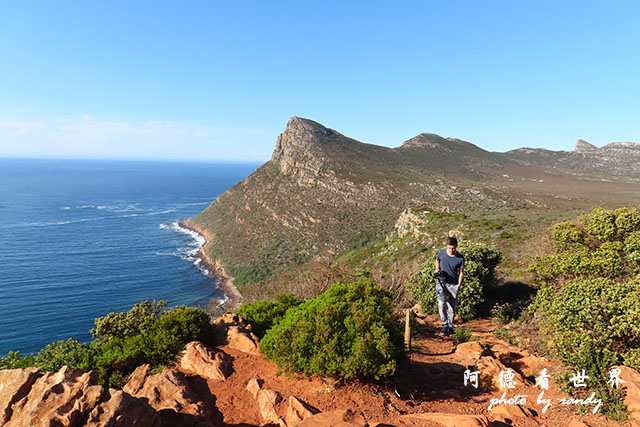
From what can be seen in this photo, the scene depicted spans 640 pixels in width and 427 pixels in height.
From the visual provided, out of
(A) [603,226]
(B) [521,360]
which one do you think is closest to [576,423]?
(B) [521,360]

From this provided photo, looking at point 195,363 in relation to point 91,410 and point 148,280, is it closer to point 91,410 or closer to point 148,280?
point 91,410

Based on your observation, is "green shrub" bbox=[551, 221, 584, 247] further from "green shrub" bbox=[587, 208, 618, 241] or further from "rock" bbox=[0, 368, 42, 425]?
"rock" bbox=[0, 368, 42, 425]

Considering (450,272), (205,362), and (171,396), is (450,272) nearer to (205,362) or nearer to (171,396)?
(205,362)

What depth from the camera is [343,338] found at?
684cm

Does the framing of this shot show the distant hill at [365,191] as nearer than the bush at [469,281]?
No

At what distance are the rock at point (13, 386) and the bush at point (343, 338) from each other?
4.36 m

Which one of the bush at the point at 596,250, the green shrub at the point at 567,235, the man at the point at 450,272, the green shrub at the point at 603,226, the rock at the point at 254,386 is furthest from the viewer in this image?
the green shrub at the point at 567,235

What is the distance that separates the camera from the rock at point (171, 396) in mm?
5918

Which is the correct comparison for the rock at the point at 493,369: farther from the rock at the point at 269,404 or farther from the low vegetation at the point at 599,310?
the rock at the point at 269,404

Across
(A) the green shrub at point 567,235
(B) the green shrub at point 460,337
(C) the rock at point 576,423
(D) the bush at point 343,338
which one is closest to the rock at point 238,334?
(D) the bush at point 343,338

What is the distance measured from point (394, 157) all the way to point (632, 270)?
3507 inches

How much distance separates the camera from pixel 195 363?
26.1 ft

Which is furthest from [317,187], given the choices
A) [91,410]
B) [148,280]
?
[91,410]

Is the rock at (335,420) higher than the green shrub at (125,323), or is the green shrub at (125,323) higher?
the rock at (335,420)
